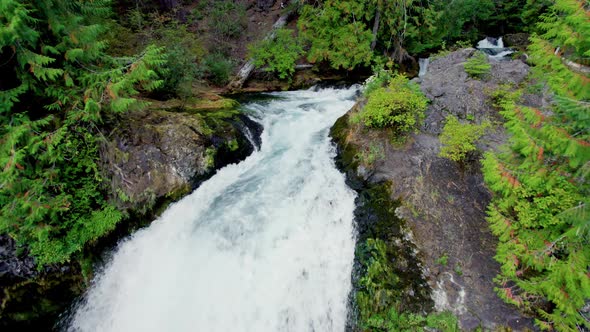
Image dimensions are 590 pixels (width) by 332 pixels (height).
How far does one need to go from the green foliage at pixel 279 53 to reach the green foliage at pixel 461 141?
10273 millimetres

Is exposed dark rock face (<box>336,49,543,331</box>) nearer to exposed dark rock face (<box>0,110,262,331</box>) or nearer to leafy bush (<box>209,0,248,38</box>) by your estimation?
exposed dark rock face (<box>0,110,262,331</box>)

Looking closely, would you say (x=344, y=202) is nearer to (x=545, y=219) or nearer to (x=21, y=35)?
(x=545, y=219)

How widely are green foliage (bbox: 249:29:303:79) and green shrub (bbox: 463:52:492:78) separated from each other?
8930 mm

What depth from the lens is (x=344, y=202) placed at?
6395 millimetres

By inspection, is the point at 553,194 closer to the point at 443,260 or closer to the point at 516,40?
the point at 443,260

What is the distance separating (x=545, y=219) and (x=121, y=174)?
7.70 m

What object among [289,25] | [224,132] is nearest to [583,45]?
[224,132]

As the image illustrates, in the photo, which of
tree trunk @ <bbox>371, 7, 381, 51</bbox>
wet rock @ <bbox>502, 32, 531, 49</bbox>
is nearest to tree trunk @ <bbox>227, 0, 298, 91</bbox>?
tree trunk @ <bbox>371, 7, 381, 51</bbox>

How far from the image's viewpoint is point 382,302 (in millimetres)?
4719

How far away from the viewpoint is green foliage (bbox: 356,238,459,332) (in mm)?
4301

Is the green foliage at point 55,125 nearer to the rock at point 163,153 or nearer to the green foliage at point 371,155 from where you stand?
the rock at point 163,153

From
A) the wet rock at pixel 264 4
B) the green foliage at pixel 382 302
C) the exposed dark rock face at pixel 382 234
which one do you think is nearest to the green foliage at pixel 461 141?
the exposed dark rock face at pixel 382 234

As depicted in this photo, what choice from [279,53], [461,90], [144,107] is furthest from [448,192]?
[279,53]

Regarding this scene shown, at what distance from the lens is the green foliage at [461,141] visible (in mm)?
6090
